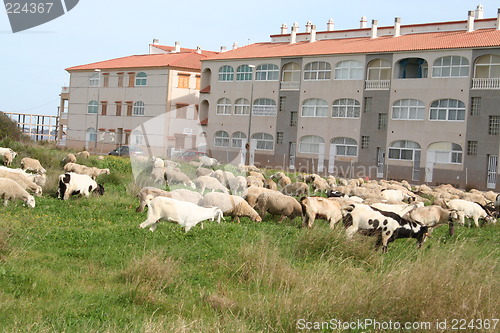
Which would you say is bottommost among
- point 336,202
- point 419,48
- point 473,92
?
point 336,202

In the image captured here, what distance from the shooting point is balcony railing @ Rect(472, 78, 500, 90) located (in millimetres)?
51906

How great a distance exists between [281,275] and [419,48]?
4767 cm

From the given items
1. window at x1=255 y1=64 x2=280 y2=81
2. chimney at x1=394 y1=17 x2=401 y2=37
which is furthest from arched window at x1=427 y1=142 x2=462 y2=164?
window at x1=255 y1=64 x2=280 y2=81

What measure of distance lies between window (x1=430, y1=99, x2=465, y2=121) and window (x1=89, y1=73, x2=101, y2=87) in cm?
4433

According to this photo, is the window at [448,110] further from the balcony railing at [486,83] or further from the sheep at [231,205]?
the sheep at [231,205]

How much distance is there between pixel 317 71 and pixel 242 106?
376 inches

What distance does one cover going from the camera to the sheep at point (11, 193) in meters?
17.8

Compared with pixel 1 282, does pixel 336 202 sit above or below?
Answer: above

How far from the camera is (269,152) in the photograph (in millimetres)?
66062

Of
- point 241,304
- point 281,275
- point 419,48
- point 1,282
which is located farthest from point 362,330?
point 419,48

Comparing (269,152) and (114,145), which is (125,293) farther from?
(114,145)

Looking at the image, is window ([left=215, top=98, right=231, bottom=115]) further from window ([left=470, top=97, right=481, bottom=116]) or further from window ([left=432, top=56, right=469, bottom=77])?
window ([left=470, top=97, right=481, bottom=116])

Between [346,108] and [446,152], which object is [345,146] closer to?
[346,108]

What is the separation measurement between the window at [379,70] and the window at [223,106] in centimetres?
1679
